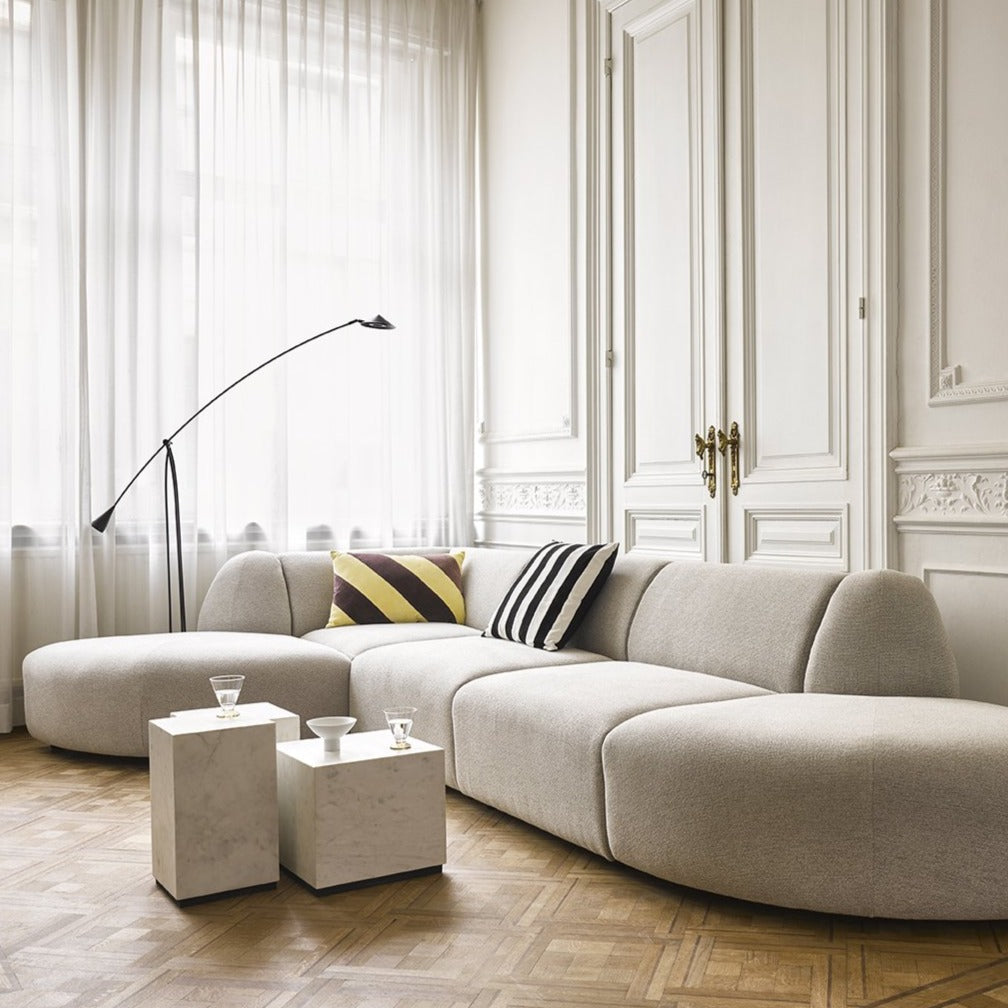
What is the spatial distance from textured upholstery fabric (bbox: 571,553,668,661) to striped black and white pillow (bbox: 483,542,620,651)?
40 mm

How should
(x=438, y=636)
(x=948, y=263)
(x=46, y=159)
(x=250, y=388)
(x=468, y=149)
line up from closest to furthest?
(x=948, y=263)
(x=438, y=636)
(x=46, y=159)
(x=250, y=388)
(x=468, y=149)

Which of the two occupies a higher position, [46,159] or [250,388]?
[46,159]

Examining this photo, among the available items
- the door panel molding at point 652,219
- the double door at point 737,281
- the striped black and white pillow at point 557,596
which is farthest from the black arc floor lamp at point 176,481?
the striped black and white pillow at point 557,596

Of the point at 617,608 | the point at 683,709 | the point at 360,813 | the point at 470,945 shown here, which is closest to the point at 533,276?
the point at 617,608

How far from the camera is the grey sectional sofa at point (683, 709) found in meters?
2.25

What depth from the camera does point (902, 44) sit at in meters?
3.38

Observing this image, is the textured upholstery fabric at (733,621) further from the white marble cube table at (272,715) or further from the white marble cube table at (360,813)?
the white marble cube table at (272,715)

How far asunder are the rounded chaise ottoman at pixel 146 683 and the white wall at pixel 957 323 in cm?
193

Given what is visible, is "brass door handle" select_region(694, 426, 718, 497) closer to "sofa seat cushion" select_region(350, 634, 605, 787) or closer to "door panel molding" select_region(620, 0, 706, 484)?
"door panel molding" select_region(620, 0, 706, 484)

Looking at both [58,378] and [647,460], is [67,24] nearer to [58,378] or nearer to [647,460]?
[58,378]

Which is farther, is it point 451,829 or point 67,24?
point 67,24

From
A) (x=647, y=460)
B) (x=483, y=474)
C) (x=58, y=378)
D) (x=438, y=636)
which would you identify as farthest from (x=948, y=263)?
(x=58, y=378)

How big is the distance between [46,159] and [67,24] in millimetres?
547

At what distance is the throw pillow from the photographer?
4402 millimetres
